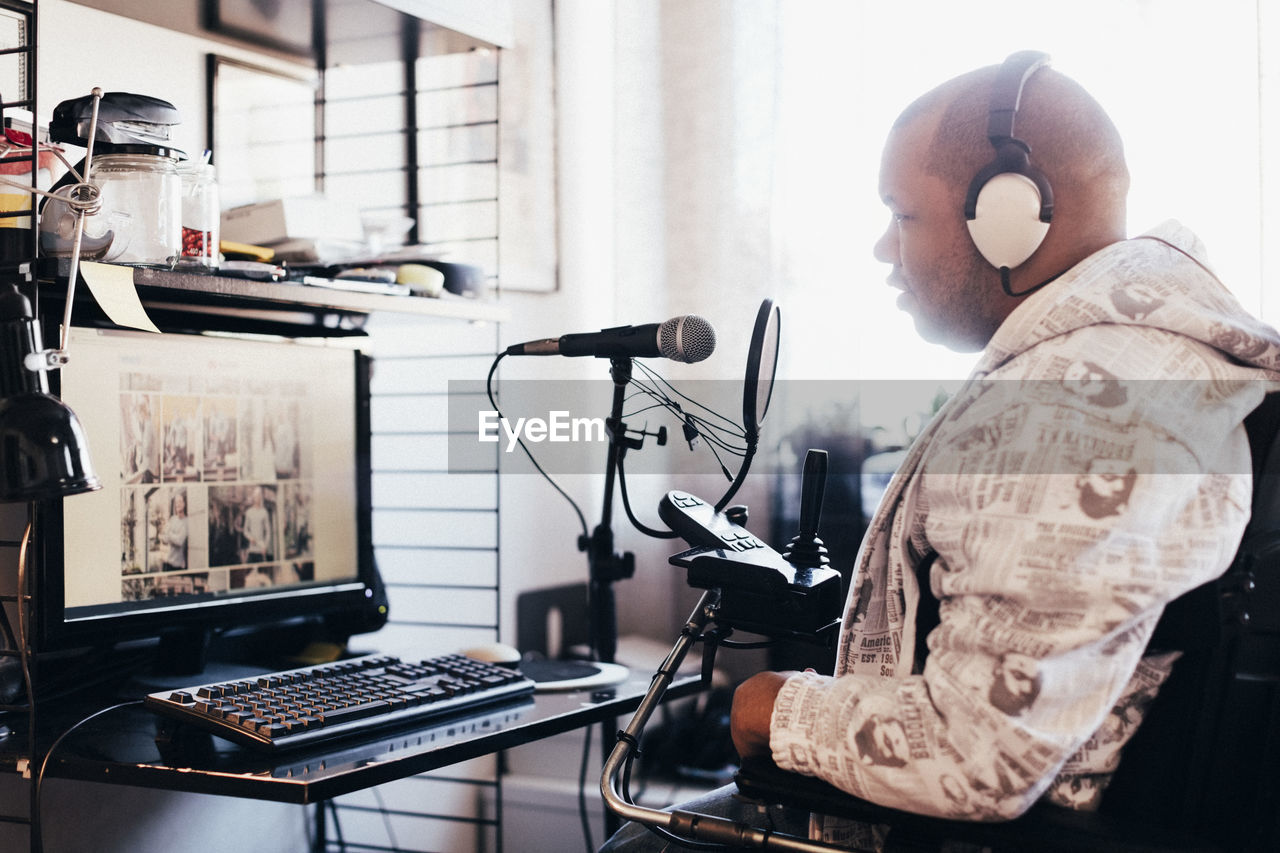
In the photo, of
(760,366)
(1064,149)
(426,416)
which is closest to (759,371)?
(760,366)

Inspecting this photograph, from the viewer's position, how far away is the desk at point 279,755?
0.94 m

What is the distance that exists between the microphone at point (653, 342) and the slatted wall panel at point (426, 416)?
571 mm

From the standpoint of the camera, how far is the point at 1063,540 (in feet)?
2.59

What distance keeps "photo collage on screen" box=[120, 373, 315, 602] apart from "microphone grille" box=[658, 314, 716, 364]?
53 cm

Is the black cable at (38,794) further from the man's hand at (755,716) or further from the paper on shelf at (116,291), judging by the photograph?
the man's hand at (755,716)

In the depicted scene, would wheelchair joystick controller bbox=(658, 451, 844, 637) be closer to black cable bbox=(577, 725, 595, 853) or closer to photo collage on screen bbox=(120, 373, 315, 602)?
photo collage on screen bbox=(120, 373, 315, 602)

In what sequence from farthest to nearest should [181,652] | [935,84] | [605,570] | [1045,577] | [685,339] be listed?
[935,84], [605,570], [181,652], [685,339], [1045,577]

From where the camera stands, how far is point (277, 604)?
1.39 m

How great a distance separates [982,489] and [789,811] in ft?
1.63

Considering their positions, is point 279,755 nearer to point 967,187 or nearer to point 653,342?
point 653,342

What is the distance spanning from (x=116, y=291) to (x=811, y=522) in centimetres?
72

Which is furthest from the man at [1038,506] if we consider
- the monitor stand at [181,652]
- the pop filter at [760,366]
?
the monitor stand at [181,652]

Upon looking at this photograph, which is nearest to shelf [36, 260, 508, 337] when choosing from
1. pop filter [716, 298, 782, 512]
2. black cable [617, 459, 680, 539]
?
black cable [617, 459, 680, 539]

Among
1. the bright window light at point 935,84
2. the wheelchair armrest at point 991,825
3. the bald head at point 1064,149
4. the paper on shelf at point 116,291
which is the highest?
the bright window light at point 935,84
